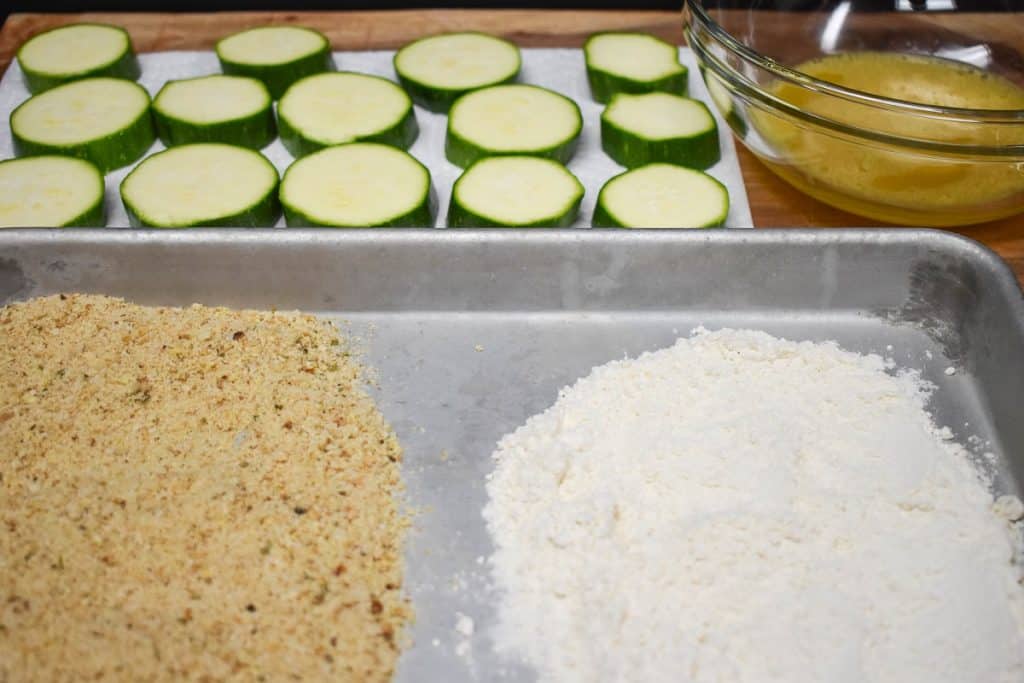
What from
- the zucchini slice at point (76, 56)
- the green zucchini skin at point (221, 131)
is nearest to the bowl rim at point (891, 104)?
the green zucchini skin at point (221, 131)

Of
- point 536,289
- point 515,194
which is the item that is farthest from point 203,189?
point 536,289

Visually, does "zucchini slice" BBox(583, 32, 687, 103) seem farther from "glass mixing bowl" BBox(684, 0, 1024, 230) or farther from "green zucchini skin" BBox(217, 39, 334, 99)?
"green zucchini skin" BBox(217, 39, 334, 99)

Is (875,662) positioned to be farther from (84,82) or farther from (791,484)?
(84,82)

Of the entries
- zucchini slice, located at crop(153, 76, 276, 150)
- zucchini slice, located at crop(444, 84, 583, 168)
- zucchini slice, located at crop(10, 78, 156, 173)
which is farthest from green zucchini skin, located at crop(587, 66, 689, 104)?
zucchini slice, located at crop(10, 78, 156, 173)

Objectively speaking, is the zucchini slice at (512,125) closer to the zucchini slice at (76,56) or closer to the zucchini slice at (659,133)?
the zucchini slice at (659,133)

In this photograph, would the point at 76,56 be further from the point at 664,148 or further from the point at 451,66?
the point at 664,148
